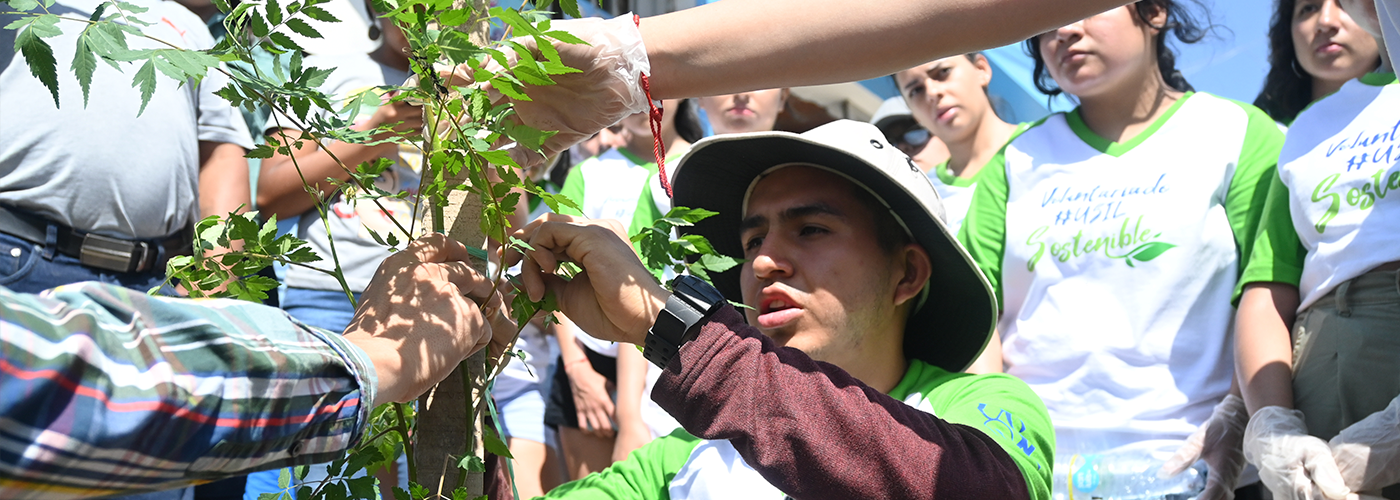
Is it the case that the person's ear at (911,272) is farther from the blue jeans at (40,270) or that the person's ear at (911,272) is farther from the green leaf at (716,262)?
the blue jeans at (40,270)

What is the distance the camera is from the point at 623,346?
3.63 m

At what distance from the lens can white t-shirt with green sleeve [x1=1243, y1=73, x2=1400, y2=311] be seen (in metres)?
2.46

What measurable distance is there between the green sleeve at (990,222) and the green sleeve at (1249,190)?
61cm

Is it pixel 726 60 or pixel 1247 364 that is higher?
pixel 726 60

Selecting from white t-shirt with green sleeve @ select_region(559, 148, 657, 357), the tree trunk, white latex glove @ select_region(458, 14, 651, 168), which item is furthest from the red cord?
white t-shirt with green sleeve @ select_region(559, 148, 657, 357)

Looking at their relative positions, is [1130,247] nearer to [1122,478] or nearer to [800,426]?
[1122,478]

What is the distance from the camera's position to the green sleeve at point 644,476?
2.14 metres

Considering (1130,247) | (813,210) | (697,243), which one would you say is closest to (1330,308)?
(1130,247)

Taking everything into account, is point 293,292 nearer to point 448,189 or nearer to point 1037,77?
point 448,189

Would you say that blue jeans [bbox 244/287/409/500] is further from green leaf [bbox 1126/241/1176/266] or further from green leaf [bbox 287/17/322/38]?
green leaf [bbox 1126/241/1176/266]

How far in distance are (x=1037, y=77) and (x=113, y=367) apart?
10.6 feet

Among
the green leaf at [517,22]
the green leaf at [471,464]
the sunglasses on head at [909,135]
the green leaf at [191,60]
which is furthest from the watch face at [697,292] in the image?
the sunglasses on head at [909,135]

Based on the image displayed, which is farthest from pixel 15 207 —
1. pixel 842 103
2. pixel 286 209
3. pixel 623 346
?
pixel 842 103

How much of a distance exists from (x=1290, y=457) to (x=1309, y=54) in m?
1.28
